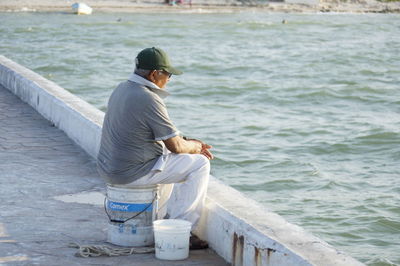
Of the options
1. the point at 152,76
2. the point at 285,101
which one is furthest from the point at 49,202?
the point at 285,101

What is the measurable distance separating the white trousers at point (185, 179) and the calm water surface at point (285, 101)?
3.97 meters

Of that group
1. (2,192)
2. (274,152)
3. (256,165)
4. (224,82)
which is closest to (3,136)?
(2,192)

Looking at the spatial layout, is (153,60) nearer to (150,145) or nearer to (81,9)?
(150,145)

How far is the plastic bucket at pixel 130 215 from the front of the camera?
230 inches

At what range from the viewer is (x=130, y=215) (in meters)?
5.86

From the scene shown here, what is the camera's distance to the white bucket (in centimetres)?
554

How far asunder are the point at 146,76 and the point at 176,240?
1125 mm

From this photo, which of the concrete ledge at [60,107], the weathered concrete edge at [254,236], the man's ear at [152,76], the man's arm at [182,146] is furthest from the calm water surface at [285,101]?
the man's ear at [152,76]

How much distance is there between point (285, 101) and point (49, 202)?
17.4 m

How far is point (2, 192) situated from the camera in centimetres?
721

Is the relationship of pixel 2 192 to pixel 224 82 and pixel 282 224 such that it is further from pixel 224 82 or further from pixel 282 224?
pixel 224 82

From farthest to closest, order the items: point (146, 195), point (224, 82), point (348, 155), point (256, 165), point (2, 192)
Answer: point (224, 82), point (348, 155), point (256, 165), point (2, 192), point (146, 195)

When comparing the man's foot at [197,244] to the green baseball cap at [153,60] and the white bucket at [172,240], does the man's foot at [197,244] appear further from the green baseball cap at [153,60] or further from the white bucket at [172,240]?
the green baseball cap at [153,60]

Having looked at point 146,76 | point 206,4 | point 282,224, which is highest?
point 146,76
